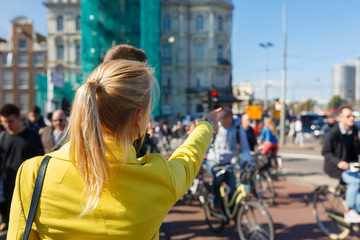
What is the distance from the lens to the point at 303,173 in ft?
31.4

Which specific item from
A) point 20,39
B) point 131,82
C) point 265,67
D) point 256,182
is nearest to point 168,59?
point 265,67

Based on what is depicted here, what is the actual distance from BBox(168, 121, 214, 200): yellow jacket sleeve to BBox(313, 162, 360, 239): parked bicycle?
3.51 meters

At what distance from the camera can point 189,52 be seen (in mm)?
41438

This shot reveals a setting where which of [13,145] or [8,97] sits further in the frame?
[8,97]

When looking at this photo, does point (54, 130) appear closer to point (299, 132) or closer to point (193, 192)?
point (193, 192)

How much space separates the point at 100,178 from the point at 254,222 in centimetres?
342

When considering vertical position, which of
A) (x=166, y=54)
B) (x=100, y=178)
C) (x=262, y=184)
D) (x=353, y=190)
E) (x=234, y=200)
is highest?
(x=166, y=54)

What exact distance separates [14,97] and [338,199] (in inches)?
1812

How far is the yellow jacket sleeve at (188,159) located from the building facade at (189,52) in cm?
3821

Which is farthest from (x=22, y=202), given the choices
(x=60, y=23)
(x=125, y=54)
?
(x=60, y=23)

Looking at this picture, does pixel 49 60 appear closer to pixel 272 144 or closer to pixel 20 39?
pixel 20 39

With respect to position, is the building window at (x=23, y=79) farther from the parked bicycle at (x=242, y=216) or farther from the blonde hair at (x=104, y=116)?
the blonde hair at (x=104, y=116)

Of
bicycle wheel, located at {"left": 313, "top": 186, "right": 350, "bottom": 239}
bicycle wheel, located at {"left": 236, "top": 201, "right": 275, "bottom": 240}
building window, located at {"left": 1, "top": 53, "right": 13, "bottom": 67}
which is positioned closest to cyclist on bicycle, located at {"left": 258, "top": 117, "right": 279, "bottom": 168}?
bicycle wheel, located at {"left": 313, "top": 186, "right": 350, "bottom": 239}

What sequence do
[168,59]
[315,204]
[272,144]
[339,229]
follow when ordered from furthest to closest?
1. [168,59]
2. [272,144]
3. [315,204]
4. [339,229]
